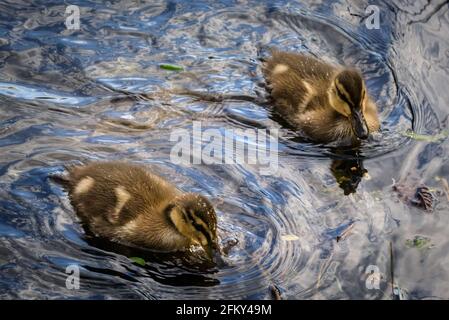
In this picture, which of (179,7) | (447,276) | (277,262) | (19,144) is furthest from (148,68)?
(447,276)

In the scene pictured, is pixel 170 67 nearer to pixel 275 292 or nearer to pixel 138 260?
pixel 138 260

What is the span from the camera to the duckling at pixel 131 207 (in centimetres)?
498

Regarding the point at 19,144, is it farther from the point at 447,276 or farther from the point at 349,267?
the point at 447,276

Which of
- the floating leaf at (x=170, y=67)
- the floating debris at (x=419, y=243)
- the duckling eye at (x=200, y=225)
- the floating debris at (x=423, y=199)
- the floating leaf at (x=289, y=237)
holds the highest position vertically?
the floating leaf at (x=170, y=67)

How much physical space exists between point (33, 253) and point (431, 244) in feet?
7.18

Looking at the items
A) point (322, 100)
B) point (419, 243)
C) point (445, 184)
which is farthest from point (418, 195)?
point (322, 100)

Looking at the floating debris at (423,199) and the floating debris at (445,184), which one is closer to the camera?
the floating debris at (423,199)

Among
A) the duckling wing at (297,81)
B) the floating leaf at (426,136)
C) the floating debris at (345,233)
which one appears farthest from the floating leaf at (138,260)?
the floating leaf at (426,136)

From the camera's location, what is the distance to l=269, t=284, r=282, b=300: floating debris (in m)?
4.57

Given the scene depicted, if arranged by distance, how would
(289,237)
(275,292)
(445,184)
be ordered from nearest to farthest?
(275,292)
(289,237)
(445,184)

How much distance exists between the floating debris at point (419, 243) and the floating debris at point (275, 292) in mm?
879

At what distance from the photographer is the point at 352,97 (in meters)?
5.97

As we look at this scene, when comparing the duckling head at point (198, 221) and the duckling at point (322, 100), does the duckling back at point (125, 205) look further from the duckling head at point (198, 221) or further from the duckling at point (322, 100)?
the duckling at point (322, 100)

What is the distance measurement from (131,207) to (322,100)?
183 cm
